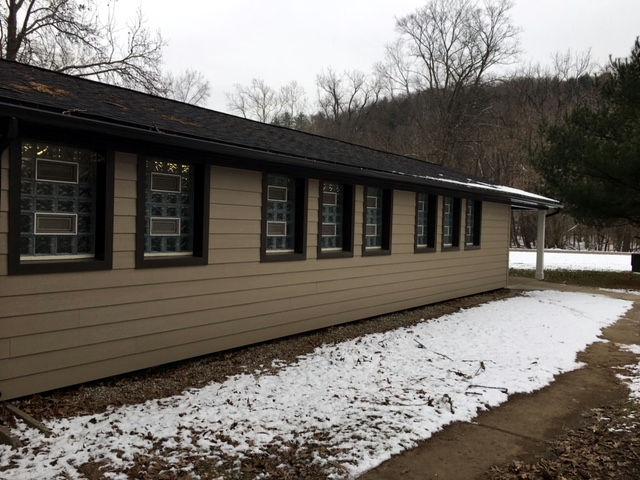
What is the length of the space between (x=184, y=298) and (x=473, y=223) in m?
8.13

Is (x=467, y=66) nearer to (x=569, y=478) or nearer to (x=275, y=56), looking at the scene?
(x=275, y=56)

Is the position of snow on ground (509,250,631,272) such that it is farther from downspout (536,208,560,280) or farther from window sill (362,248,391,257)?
window sill (362,248,391,257)

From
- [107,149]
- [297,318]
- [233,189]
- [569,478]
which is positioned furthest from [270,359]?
[569,478]

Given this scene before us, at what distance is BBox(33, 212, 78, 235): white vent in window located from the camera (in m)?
4.27

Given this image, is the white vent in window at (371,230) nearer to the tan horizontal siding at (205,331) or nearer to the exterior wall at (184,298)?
the exterior wall at (184,298)

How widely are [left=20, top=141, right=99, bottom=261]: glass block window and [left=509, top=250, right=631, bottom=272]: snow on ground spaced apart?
17576 millimetres

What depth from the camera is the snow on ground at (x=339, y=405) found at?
3314mm

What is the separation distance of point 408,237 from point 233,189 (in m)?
4.22

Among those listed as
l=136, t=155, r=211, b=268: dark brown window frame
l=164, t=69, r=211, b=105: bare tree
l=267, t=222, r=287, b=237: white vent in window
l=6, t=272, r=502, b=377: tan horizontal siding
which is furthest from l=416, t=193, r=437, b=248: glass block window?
l=164, t=69, r=211, b=105: bare tree

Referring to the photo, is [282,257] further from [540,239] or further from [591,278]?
[591,278]

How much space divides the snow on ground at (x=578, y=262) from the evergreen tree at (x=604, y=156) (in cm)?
412

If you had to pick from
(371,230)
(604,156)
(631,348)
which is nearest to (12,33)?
(371,230)

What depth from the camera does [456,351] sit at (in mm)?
6203

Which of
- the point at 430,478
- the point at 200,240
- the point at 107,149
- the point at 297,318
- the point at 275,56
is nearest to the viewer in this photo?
the point at 430,478
